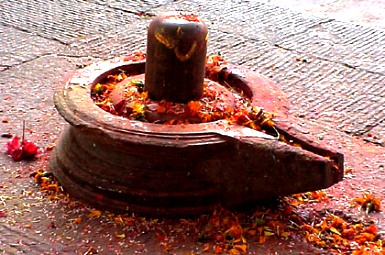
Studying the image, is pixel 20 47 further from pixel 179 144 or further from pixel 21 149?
pixel 179 144

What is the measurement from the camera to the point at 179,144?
2.97m

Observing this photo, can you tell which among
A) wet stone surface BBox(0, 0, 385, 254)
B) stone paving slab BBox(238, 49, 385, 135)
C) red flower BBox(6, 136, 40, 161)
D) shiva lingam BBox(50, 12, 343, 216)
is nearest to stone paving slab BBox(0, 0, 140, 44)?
wet stone surface BBox(0, 0, 385, 254)

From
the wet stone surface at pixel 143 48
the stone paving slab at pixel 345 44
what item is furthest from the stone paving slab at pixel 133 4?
the stone paving slab at pixel 345 44

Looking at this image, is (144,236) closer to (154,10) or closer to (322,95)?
(322,95)

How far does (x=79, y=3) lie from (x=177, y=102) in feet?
10.9

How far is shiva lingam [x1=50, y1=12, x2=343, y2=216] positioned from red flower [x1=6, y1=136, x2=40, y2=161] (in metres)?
0.35

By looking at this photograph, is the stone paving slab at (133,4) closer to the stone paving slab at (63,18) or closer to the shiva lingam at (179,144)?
the stone paving slab at (63,18)

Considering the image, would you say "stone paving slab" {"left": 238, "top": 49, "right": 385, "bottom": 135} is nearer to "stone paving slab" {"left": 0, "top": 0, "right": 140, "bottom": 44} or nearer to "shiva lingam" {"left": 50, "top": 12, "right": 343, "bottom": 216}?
"shiva lingam" {"left": 50, "top": 12, "right": 343, "bottom": 216}

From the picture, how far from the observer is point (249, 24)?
5.92 metres

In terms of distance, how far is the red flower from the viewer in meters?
3.66

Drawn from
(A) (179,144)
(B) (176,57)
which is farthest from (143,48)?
(A) (179,144)

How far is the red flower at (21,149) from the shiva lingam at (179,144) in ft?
1.14

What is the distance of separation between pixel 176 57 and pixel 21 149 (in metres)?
1.04

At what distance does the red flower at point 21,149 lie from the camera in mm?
3658
